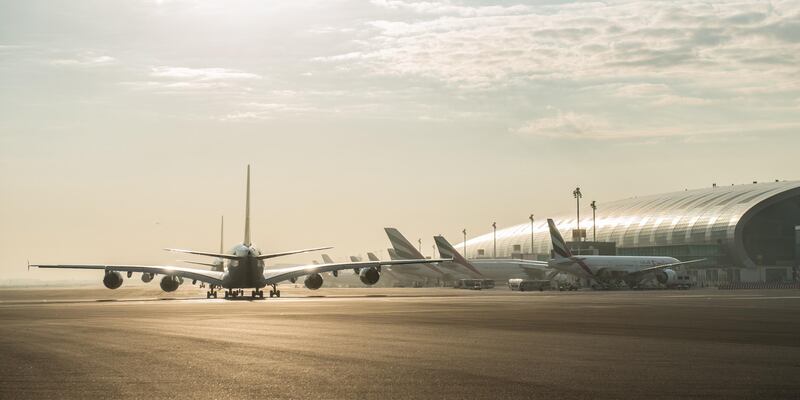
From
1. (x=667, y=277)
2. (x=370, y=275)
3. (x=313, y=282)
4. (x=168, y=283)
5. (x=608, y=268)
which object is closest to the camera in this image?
(x=370, y=275)

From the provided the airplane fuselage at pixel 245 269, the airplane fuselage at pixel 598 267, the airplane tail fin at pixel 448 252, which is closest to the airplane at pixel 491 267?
the airplane tail fin at pixel 448 252

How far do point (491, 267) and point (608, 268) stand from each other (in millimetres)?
32493

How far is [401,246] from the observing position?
130 m

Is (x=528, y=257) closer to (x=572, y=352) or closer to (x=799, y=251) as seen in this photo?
(x=799, y=251)

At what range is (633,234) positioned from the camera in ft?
537

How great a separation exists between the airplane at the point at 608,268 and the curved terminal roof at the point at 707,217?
104 feet

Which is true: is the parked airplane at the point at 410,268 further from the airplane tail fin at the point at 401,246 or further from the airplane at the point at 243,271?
the airplane at the point at 243,271

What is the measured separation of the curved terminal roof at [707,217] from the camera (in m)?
142

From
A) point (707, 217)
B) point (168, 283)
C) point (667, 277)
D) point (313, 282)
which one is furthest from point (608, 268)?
point (168, 283)

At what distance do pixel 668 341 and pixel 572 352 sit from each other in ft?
14.8

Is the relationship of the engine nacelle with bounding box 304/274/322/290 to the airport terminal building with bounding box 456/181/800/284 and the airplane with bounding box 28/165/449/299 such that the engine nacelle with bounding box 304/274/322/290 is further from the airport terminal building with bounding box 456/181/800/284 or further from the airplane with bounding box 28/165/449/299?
the airport terminal building with bounding box 456/181/800/284

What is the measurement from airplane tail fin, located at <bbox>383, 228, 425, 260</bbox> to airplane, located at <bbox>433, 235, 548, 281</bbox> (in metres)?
7.11

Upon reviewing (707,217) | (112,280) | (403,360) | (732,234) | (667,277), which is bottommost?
(403,360)

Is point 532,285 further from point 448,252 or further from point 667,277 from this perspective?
point 448,252
